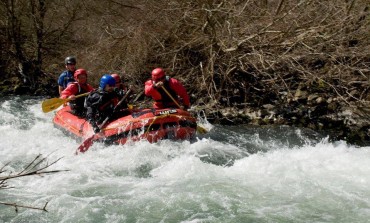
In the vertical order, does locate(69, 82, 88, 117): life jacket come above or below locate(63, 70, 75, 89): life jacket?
below

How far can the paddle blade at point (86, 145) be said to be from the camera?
625cm

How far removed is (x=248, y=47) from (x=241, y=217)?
5307mm

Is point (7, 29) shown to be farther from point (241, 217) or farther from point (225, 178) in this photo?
point (241, 217)

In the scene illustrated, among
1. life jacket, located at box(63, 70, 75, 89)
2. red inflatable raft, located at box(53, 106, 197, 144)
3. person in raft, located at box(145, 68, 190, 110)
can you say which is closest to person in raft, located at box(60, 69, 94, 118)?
red inflatable raft, located at box(53, 106, 197, 144)

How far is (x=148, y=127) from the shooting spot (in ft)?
20.9

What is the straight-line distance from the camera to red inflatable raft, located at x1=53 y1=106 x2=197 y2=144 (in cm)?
634

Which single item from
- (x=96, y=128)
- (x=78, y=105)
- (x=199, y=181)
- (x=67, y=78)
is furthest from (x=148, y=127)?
(x=67, y=78)

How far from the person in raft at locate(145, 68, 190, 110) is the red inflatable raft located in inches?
16.1

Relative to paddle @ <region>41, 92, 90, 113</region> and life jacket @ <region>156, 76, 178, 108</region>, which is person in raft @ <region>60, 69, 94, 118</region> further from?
life jacket @ <region>156, 76, 178, 108</region>

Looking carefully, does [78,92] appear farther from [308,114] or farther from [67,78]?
[308,114]

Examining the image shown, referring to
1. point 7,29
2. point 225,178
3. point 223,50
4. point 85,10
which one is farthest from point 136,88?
point 225,178

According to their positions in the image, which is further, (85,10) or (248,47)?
(85,10)

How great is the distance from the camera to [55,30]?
12328 millimetres

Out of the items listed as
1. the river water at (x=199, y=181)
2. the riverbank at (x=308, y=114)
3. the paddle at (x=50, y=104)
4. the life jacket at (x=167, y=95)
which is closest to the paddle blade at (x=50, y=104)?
the paddle at (x=50, y=104)
